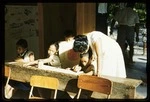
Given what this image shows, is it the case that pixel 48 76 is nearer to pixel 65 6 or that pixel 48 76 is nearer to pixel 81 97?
pixel 81 97

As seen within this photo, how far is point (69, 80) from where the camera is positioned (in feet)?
10.6

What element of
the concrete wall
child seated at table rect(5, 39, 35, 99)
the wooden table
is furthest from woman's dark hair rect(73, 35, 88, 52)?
the concrete wall

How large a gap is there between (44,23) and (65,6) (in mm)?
816

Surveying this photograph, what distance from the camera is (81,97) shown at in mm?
3260

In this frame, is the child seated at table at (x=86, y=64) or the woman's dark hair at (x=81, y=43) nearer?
the woman's dark hair at (x=81, y=43)

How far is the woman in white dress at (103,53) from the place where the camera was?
10.8ft

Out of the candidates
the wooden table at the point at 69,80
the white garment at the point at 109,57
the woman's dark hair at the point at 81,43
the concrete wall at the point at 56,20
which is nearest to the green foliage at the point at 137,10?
the concrete wall at the point at 56,20

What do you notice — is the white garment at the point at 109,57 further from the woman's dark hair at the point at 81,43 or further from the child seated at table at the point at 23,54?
the child seated at table at the point at 23,54

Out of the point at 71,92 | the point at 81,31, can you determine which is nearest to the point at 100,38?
Result: the point at 71,92

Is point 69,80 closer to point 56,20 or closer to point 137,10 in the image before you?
point 137,10

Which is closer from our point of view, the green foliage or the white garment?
the white garment

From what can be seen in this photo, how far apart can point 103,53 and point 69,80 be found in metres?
0.49

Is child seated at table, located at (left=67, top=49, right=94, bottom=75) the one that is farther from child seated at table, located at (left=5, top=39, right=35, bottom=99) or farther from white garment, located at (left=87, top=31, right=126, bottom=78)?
child seated at table, located at (left=5, top=39, right=35, bottom=99)

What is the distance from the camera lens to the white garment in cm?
334
